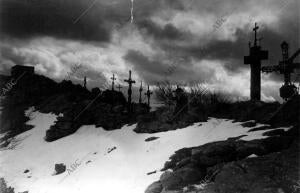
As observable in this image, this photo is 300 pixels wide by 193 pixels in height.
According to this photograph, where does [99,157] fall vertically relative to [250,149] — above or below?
below

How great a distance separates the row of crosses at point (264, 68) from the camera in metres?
38.5

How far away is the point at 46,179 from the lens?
32281 mm

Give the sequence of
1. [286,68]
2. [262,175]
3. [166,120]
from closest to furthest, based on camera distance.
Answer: [262,175] → [166,120] → [286,68]

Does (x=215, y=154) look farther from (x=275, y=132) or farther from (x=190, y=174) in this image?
(x=275, y=132)

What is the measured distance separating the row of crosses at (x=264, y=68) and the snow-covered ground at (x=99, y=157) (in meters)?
8.78

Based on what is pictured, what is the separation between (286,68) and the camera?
130ft

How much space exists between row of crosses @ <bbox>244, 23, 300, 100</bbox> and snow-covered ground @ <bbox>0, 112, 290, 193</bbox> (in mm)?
8775

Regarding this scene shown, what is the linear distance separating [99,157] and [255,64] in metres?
21.6

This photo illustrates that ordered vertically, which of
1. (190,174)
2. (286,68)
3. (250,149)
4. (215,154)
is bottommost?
(190,174)

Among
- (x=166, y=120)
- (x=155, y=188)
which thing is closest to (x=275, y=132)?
(x=155, y=188)

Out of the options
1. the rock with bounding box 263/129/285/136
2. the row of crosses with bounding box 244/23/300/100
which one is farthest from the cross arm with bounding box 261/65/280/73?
the rock with bounding box 263/129/285/136

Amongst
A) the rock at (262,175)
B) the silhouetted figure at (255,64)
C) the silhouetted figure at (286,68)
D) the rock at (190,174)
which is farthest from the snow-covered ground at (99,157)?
the silhouetted figure at (286,68)

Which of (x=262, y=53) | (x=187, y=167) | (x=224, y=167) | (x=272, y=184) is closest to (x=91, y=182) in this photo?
(x=187, y=167)

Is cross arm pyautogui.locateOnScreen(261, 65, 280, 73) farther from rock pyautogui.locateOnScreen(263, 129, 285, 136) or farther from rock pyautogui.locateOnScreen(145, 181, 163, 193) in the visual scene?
rock pyautogui.locateOnScreen(145, 181, 163, 193)
